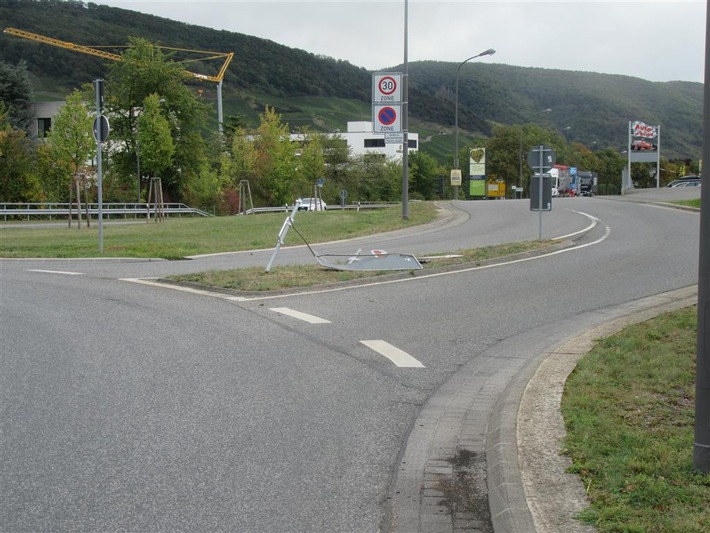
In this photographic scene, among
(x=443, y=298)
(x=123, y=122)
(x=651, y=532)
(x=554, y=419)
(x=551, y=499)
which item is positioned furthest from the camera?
(x=123, y=122)

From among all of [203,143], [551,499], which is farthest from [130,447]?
[203,143]

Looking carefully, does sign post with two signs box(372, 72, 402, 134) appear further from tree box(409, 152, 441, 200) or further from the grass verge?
tree box(409, 152, 441, 200)

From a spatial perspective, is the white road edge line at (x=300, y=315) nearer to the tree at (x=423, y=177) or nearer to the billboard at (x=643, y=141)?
the billboard at (x=643, y=141)

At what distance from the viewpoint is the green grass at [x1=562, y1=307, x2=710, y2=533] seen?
4.23 metres

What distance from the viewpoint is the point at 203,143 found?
65375 mm

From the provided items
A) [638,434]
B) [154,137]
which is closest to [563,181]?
[154,137]

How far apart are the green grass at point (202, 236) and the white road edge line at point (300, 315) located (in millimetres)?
9573

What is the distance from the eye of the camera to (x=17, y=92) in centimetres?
9112

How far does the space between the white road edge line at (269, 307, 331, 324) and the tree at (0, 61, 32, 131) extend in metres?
83.5

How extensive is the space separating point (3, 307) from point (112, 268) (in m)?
6.03

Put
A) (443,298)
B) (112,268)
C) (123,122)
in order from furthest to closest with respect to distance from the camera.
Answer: (123,122) → (112,268) → (443,298)

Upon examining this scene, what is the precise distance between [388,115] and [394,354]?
20678mm

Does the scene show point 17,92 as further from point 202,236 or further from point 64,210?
point 202,236

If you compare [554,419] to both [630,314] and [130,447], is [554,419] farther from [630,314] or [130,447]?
[630,314]
